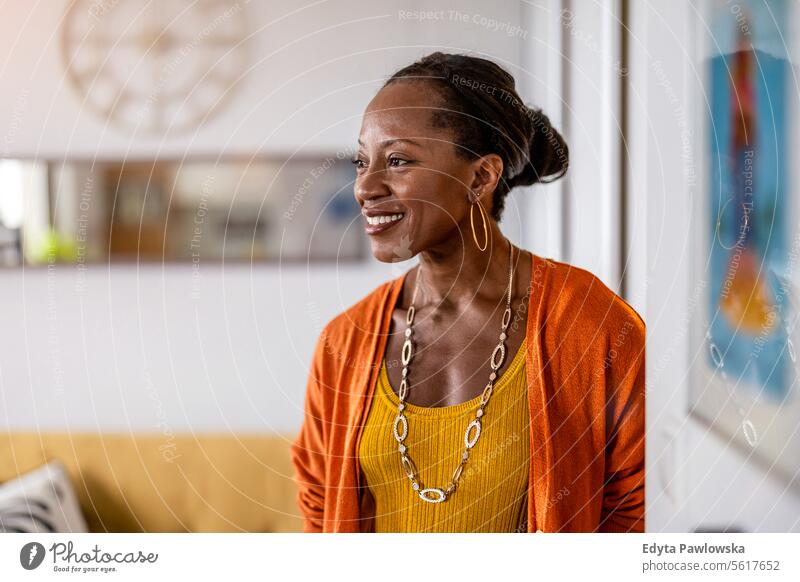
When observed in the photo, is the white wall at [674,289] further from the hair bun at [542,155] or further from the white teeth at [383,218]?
the white teeth at [383,218]

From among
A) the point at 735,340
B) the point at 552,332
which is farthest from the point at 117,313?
the point at 735,340

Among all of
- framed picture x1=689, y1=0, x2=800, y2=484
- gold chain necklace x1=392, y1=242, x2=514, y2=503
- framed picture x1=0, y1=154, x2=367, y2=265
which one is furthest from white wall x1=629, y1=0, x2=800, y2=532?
framed picture x1=0, y1=154, x2=367, y2=265

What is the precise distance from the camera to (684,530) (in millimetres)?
525

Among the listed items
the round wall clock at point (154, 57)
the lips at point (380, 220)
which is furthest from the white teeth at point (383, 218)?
the round wall clock at point (154, 57)

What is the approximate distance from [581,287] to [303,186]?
0.20 m

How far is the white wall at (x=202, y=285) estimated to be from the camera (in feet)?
1.57

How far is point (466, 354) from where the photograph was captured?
47 centimetres

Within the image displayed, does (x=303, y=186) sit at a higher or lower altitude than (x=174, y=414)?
higher

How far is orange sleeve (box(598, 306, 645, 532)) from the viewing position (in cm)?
48

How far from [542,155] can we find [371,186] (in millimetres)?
114

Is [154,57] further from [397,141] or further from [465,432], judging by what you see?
[465,432]

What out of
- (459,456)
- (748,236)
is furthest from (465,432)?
(748,236)

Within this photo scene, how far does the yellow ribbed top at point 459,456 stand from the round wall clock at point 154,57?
0.22 meters
